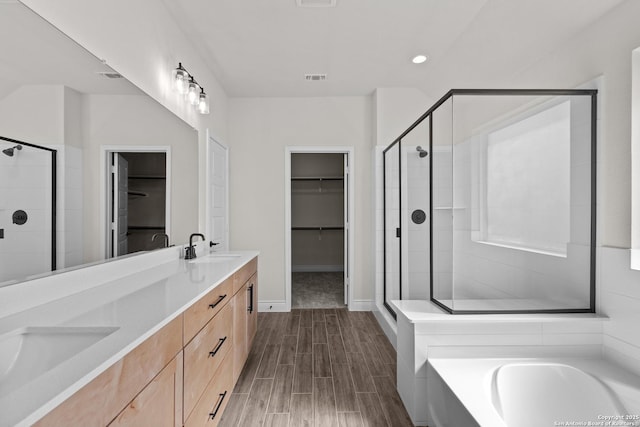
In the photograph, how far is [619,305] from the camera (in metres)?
1.75

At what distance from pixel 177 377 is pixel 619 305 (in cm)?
224

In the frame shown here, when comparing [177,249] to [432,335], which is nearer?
[432,335]

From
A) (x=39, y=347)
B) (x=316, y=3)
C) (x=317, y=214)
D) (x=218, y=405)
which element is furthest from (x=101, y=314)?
(x=317, y=214)

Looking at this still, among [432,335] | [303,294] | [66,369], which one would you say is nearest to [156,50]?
[66,369]

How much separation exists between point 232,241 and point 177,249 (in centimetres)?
147

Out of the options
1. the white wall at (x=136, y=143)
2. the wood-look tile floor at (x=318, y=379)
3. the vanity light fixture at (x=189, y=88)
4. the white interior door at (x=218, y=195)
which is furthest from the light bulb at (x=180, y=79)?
the wood-look tile floor at (x=318, y=379)

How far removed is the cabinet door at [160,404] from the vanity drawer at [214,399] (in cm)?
17

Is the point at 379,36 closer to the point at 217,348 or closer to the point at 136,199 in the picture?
the point at 136,199

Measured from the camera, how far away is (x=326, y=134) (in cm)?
400

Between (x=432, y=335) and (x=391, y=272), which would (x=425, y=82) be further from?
(x=432, y=335)

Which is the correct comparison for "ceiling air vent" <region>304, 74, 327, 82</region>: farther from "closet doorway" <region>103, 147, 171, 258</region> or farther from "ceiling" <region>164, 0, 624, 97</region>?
"closet doorway" <region>103, 147, 171, 258</region>

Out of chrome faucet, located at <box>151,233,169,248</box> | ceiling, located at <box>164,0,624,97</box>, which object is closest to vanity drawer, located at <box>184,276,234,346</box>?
chrome faucet, located at <box>151,233,169,248</box>

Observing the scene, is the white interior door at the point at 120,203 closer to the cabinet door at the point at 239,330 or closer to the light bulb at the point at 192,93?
the cabinet door at the point at 239,330

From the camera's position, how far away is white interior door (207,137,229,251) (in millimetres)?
3268
